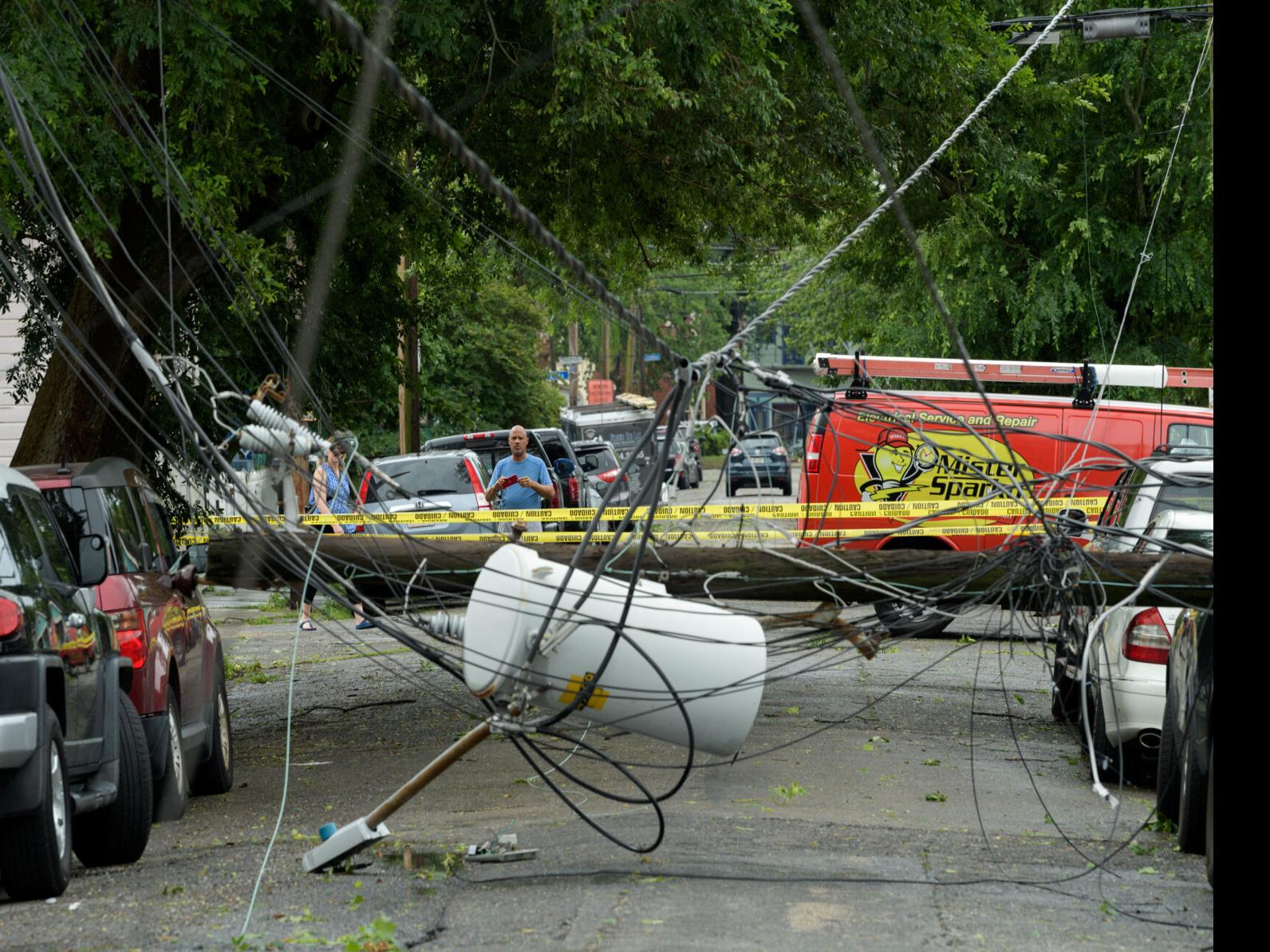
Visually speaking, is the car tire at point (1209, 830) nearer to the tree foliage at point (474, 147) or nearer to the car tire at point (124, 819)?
the tree foliage at point (474, 147)

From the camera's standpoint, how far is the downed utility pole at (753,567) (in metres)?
7.70

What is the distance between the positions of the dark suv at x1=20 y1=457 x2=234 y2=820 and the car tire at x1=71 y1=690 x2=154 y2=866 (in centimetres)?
54

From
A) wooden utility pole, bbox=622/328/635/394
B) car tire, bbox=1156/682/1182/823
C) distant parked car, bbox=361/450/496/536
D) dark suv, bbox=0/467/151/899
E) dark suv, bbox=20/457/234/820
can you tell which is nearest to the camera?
dark suv, bbox=0/467/151/899

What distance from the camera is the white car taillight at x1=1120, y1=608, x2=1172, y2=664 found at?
949cm

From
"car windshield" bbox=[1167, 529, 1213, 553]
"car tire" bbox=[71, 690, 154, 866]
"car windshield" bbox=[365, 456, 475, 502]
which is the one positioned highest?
"car windshield" bbox=[1167, 529, 1213, 553]

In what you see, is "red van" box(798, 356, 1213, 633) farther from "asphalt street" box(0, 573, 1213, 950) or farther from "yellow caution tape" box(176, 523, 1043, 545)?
"asphalt street" box(0, 573, 1213, 950)

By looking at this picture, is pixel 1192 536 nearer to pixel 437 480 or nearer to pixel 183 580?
pixel 183 580

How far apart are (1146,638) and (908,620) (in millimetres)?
2486

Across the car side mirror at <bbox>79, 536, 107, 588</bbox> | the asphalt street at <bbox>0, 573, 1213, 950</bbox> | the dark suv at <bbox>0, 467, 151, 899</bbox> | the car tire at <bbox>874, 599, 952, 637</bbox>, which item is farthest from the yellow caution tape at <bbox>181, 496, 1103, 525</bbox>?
the car tire at <bbox>874, 599, 952, 637</bbox>

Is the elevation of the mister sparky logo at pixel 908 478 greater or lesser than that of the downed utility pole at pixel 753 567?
lesser

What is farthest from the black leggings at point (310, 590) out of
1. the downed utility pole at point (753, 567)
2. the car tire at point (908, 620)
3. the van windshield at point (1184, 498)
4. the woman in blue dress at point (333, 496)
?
the van windshield at point (1184, 498)

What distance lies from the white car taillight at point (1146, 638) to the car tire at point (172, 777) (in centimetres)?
541

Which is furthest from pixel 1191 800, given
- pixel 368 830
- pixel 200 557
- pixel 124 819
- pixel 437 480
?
pixel 437 480

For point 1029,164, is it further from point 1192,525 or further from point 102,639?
point 102,639
